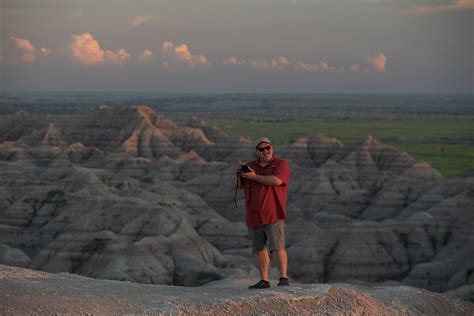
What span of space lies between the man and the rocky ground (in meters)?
0.73

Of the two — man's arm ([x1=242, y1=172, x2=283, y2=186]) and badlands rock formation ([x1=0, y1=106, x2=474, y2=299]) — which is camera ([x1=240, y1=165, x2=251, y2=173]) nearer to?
man's arm ([x1=242, y1=172, x2=283, y2=186])

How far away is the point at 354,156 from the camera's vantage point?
10262cm

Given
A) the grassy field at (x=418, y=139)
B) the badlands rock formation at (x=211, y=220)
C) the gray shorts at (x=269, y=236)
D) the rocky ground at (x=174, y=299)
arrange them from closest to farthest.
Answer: the rocky ground at (x=174, y=299) < the gray shorts at (x=269, y=236) < the badlands rock formation at (x=211, y=220) < the grassy field at (x=418, y=139)

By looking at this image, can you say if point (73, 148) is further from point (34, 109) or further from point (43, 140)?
point (34, 109)

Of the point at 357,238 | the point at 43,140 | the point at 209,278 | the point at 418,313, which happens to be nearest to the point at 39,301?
the point at 418,313

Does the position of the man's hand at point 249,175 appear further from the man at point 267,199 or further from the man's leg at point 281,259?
the man's leg at point 281,259

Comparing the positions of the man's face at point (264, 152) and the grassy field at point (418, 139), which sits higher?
the man's face at point (264, 152)

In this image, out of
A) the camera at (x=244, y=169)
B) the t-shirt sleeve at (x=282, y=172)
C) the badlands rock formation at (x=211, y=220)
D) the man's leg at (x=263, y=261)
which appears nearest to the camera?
the camera at (x=244, y=169)

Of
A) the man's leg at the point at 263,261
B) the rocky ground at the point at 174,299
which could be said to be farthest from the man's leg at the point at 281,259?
the rocky ground at the point at 174,299

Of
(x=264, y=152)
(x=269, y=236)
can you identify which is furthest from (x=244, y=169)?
(x=269, y=236)

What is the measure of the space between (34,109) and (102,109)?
209 feet

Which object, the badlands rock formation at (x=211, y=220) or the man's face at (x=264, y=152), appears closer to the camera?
the man's face at (x=264, y=152)

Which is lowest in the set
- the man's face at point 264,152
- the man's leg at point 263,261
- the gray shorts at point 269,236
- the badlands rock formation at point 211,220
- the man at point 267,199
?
the badlands rock formation at point 211,220

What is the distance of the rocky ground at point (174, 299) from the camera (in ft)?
36.9
